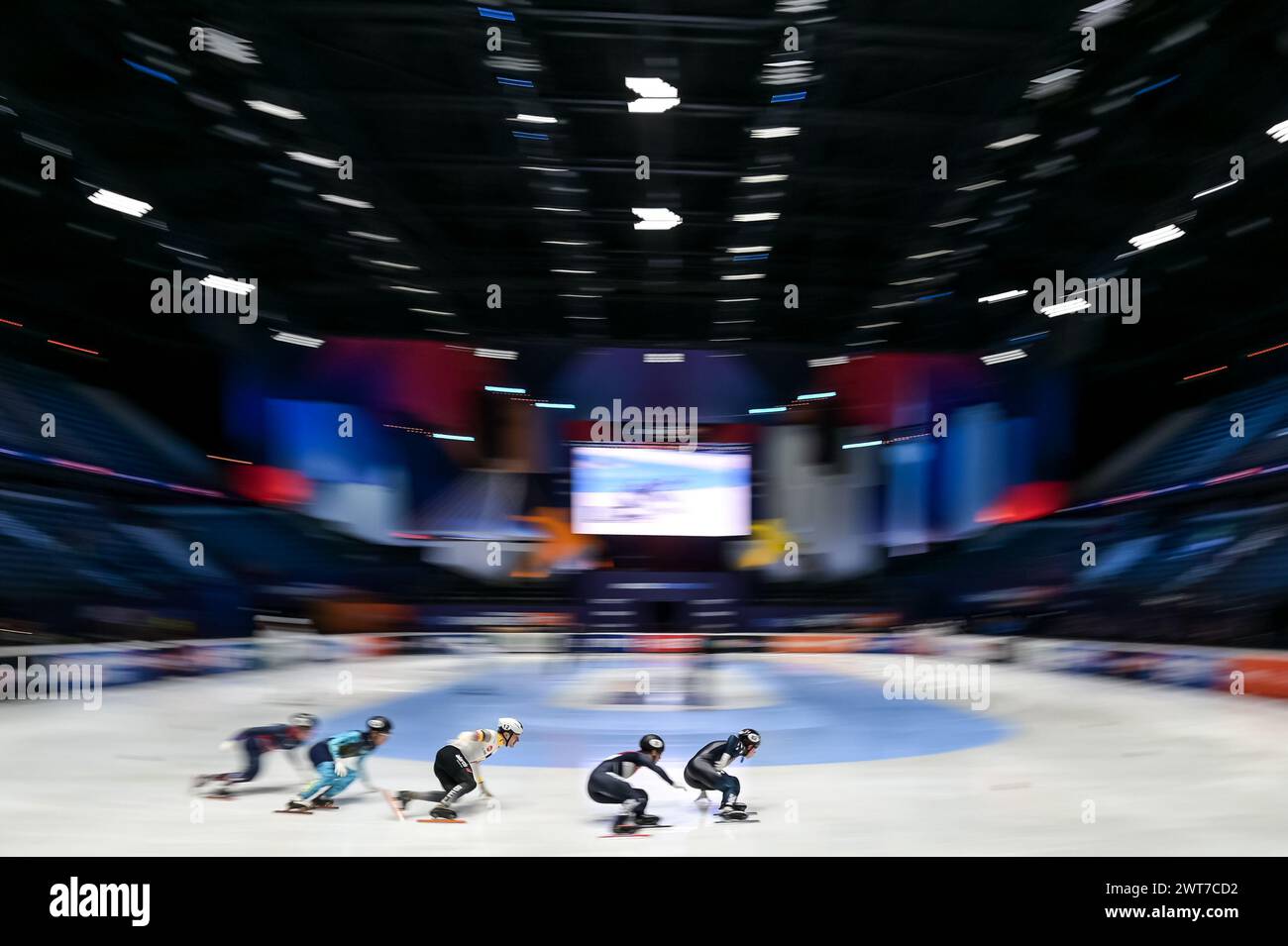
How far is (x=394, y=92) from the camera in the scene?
1065cm

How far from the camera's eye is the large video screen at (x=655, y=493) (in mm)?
19578

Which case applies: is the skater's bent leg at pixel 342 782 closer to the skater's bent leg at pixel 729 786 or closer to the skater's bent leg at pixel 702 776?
the skater's bent leg at pixel 702 776

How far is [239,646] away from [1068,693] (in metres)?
12.7

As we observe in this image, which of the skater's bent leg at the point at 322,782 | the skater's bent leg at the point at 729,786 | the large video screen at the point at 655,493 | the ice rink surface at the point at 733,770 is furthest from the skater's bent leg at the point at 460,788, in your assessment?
the large video screen at the point at 655,493

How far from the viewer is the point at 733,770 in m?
5.94

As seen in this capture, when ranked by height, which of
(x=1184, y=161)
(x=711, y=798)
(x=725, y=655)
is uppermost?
(x=1184, y=161)

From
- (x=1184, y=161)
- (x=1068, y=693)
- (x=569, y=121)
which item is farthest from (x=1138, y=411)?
(x=569, y=121)

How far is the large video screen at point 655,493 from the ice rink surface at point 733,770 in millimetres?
8219

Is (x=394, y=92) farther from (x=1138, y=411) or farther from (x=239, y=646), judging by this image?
(x=1138, y=411)

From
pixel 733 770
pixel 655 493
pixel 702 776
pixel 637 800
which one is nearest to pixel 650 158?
pixel 733 770

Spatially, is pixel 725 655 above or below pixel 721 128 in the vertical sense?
below

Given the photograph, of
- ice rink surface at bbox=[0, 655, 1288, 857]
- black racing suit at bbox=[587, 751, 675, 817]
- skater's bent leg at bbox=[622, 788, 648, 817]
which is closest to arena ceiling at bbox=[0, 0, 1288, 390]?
ice rink surface at bbox=[0, 655, 1288, 857]

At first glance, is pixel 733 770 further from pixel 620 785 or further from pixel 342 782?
pixel 342 782

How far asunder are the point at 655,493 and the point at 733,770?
45.2 feet
